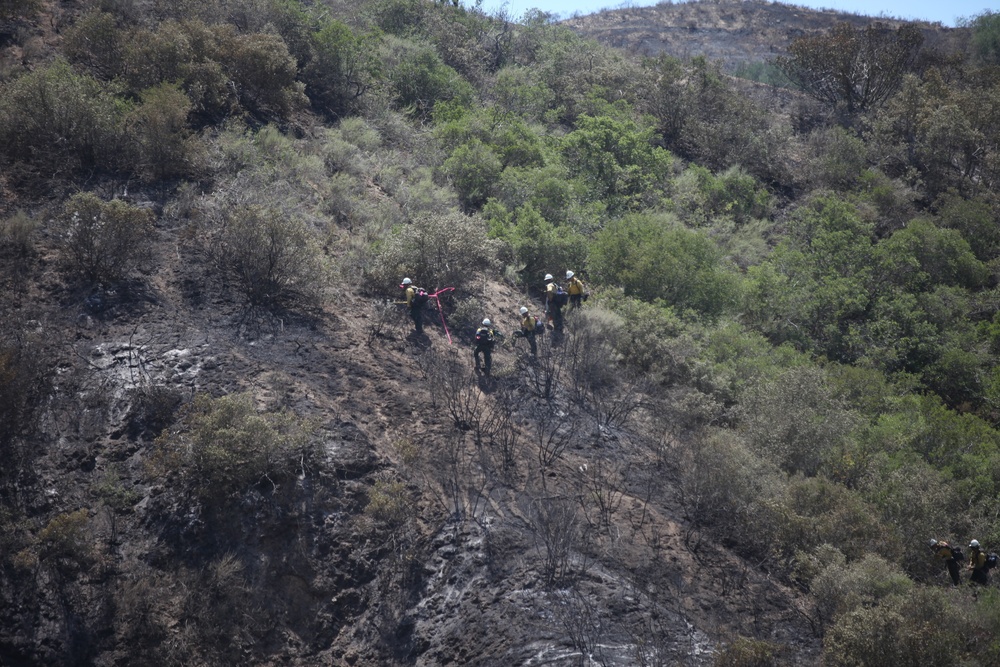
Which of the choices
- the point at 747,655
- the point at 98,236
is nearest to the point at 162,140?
the point at 98,236

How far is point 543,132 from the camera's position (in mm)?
27750

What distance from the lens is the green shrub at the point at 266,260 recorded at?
55.4 feet

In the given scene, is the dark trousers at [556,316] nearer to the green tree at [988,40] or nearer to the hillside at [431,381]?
the hillside at [431,381]

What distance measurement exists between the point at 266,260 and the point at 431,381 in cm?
463

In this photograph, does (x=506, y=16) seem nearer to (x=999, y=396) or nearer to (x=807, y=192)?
(x=807, y=192)

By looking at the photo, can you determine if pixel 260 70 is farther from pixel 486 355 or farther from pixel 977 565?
pixel 977 565

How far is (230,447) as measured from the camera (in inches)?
511

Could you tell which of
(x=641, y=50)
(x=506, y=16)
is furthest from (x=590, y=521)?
(x=641, y=50)

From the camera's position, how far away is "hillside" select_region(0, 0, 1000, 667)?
1228 centimetres

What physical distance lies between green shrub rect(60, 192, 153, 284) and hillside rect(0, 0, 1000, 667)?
0.07m

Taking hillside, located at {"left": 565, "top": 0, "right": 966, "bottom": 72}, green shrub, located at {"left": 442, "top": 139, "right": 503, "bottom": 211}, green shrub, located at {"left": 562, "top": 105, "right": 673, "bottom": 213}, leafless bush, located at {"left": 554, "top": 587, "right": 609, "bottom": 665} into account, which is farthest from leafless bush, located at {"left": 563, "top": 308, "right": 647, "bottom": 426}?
hillside, located at {"left": 565, "top": 0, "right": 966, "bottom": 72}

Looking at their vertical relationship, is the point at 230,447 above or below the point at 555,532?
above

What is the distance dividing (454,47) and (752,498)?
79.6 ft

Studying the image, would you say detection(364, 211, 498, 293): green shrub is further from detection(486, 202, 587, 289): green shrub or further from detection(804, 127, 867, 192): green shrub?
detection(804, 127, 867, 192): green shrub
